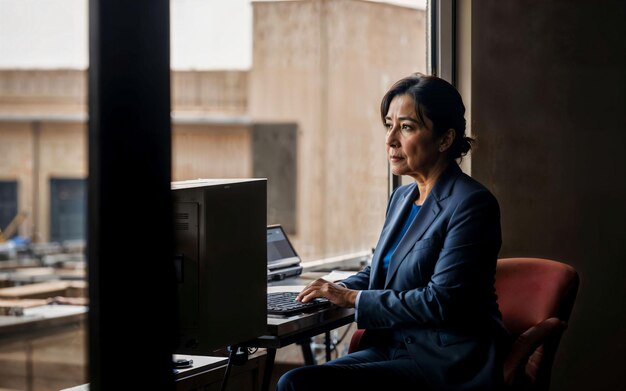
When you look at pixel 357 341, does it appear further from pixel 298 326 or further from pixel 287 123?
pixel 287 123

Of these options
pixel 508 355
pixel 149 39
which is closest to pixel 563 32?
pixel 508 355

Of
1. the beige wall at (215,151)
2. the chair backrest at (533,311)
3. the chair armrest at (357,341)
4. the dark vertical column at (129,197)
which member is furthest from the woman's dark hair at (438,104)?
the beige wall at (215,151)

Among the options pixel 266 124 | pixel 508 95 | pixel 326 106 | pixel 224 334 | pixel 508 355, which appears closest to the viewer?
pixel 224 334

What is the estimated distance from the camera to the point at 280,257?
3014 millimetres

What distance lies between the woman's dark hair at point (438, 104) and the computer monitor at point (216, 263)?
579mm

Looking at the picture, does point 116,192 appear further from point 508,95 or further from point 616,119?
point 616,119

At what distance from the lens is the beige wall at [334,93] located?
502 cm

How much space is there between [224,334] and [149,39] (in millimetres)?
846

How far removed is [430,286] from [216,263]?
595 mm

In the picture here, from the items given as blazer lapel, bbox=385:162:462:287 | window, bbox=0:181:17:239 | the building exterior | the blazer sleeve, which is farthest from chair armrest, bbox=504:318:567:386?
window, bbox=0:181:17:239

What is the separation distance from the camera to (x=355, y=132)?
7.20 m

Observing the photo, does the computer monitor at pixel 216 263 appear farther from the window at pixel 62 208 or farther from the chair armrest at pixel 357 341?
the window at pixel 62 208


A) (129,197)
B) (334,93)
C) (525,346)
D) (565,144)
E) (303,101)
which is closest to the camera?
(129,197)

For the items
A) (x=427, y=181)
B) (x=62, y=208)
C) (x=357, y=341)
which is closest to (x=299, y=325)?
(x=357, y=341)
